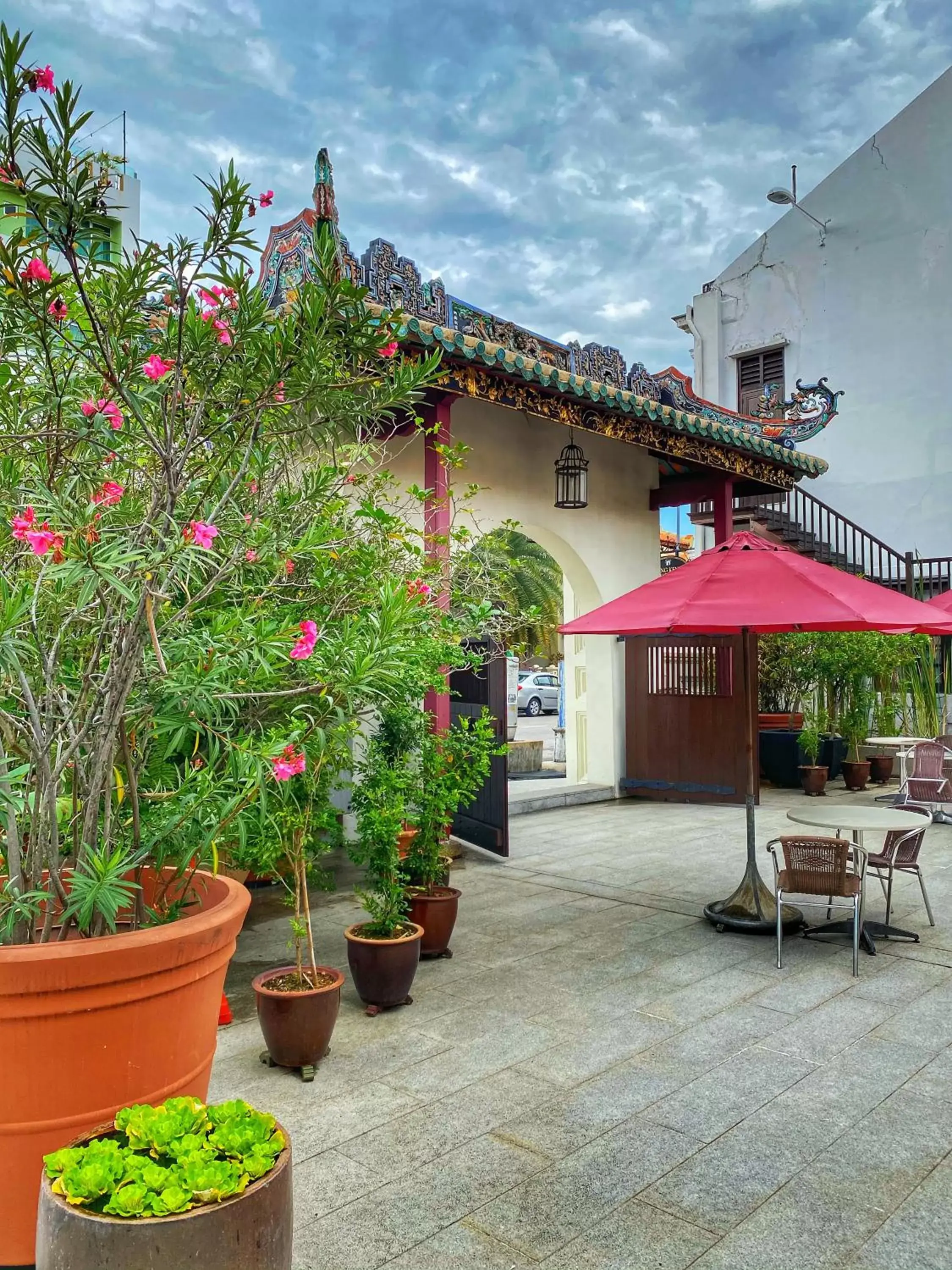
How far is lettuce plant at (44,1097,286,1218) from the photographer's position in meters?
1.54

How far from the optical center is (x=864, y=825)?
4.94 meters

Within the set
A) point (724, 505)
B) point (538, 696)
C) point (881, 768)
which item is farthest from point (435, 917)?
point (538, 696)

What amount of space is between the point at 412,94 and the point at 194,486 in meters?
8.40

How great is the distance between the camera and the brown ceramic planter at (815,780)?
11.0m

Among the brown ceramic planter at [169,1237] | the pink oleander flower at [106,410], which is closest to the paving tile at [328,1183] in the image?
the brown ceramic planter at [169,1237]

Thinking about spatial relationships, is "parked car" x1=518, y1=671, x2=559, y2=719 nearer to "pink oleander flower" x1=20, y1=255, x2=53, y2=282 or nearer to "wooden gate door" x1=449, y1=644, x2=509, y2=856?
"wooden gate door" x1=449, y1=644, x2=509, y2=856

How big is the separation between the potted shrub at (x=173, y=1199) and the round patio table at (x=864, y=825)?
12.7ft

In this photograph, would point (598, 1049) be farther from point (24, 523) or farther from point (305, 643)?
point (24, 523)

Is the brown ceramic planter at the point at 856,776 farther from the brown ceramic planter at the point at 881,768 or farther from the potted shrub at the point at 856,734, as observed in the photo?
the brown ceramic planter at the point at 881,768

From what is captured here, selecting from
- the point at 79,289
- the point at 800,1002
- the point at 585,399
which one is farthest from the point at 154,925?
the point at 585,399

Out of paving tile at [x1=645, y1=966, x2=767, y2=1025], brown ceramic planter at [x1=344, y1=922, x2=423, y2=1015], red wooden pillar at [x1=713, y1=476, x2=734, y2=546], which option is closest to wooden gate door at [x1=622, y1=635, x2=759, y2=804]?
red wooden pillar at [x1=713, y1=476, x2=734, y2=546]

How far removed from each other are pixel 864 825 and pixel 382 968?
2649 millimetres

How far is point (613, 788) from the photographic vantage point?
10648 mm

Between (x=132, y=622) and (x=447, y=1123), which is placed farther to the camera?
(x=447, y=1123)
